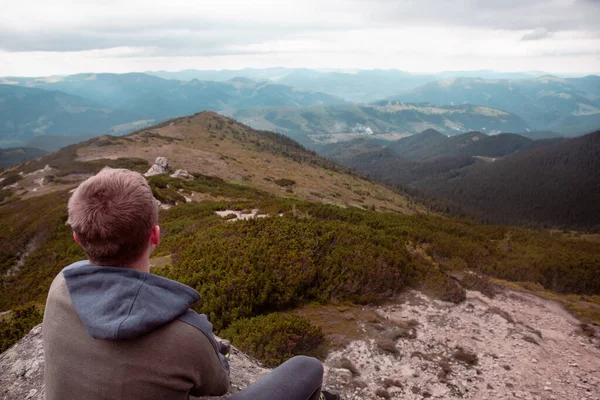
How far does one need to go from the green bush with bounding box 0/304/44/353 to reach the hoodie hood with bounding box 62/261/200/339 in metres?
7.23

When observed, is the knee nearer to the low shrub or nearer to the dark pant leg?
the dark pant leg

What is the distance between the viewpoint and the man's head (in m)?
2.61

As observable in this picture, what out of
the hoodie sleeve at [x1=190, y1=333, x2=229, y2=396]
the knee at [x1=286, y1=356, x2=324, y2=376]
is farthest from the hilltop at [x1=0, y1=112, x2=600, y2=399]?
the hoodie sleeve at [x1=190, y1=333, x2=229, y2=396]

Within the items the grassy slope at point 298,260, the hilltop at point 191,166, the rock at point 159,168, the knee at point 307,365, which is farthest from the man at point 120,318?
the hilltop at point 191,166

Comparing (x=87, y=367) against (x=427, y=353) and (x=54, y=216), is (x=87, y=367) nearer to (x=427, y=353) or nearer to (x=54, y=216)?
(x=427, y=353)

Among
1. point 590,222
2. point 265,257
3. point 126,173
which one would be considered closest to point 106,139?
point 265,257

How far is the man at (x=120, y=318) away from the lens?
2.42 m

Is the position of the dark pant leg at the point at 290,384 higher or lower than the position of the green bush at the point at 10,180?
→ higher

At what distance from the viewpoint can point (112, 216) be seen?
8.53 ft

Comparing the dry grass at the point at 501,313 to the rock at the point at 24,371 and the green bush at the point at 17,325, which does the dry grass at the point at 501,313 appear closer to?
the rock at the point at 24,371

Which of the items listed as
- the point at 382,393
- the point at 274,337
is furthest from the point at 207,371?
the point at 382,393

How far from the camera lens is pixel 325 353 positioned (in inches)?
315

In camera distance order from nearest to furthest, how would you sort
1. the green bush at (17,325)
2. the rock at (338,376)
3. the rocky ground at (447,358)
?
the rocky ground at (447,358)
the rock at (338,376)
the green bush at (17,325)

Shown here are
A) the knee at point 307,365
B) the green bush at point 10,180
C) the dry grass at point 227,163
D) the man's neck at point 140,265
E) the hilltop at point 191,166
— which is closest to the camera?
the man's neck at point 140,265
